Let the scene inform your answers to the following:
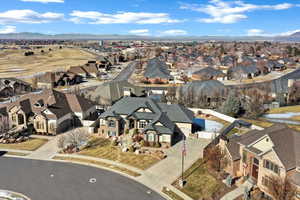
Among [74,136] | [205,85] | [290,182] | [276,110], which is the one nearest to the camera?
[290,182]

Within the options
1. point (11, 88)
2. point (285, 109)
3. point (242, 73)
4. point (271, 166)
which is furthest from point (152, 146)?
point (242, 73)

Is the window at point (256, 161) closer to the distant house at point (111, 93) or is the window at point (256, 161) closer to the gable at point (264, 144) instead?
the gable at point (264, 144)

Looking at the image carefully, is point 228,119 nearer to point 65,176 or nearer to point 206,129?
point 206,129

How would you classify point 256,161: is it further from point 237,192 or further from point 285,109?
point 285,109

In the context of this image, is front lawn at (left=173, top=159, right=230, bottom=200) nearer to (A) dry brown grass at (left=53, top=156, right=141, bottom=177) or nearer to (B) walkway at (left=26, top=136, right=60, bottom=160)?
(A) dry brown grass at (left=53, top=156, right=141, bottom=177)

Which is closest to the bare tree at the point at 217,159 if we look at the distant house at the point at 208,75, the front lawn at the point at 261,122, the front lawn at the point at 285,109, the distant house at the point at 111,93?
the front lawn at the point at 261,122

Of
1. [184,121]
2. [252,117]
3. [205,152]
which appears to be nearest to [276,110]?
[252,117]
